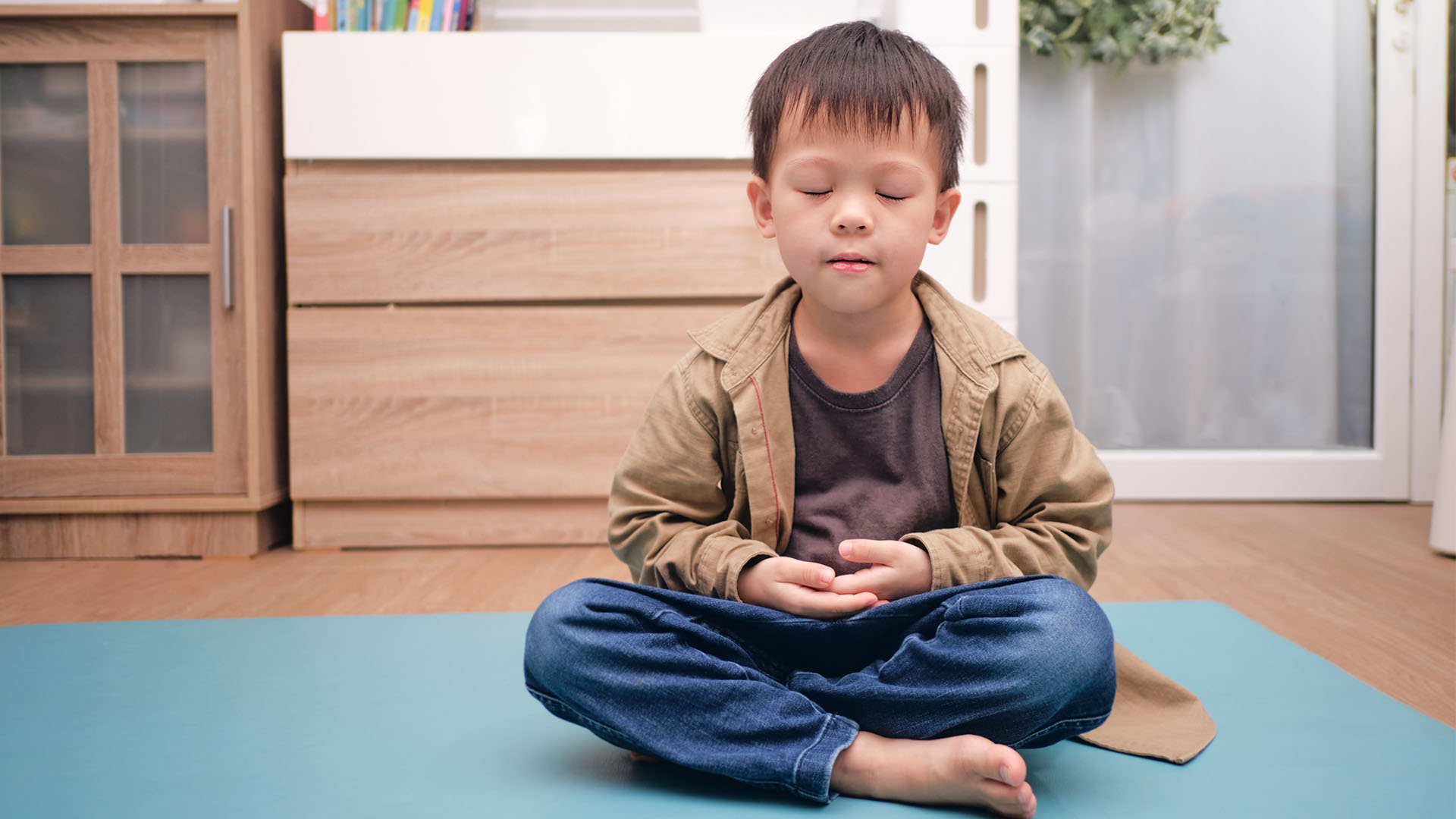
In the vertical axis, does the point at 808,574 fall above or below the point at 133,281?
below

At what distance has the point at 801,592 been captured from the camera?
769 millimetres

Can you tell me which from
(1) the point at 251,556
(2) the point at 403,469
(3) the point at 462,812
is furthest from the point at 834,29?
(1) the point at 251,556

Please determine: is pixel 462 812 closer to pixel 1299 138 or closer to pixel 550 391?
pixel 550 391

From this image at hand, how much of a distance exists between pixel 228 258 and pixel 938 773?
1.47m

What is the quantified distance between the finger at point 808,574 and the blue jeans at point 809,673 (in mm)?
37

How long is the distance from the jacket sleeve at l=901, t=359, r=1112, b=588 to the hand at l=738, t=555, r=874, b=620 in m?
0.08

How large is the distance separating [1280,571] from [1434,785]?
2.76 ft

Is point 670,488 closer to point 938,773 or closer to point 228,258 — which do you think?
point 938,773

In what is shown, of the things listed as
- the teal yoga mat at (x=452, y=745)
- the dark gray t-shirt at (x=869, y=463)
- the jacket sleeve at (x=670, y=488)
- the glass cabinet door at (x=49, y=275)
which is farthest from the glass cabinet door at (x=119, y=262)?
Answer: the dark gray t-shirt at (x=869, y=463)

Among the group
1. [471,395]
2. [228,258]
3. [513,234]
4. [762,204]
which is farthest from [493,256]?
[762,204]

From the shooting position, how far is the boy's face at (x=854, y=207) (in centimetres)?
80

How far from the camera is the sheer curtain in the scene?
86.6 inches

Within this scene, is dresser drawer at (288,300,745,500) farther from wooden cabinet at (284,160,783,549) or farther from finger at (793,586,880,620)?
finger at (793,586,880,620)

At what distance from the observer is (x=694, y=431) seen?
864mm
